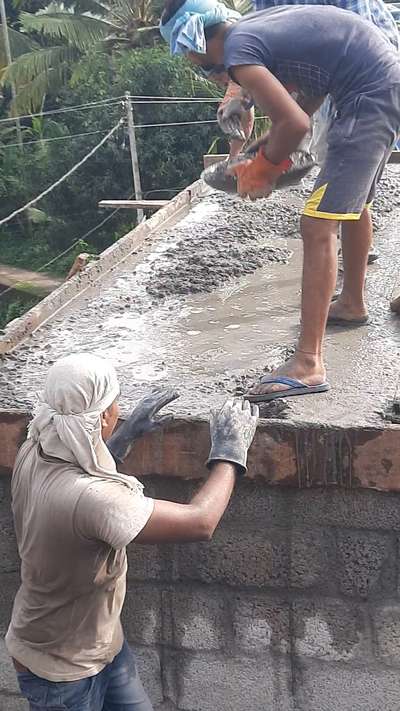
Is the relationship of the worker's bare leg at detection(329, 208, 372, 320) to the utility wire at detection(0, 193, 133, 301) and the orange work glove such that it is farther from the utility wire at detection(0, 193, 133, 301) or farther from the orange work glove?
the utility wire at detection(0, 193, 133, 301)

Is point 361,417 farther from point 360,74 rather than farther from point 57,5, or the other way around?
point 57,5

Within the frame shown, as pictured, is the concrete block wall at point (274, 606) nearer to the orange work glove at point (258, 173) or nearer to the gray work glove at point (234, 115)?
the orange work glove at point (258, 173)

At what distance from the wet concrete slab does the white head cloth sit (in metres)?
0.58

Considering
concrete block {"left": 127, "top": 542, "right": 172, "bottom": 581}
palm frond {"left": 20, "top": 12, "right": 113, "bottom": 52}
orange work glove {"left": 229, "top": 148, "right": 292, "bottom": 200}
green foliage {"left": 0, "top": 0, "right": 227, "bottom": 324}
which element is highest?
orange work glove {"left": 229, "top": 148, "right": 292, "bottom": 200}

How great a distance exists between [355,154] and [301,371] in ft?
2.55

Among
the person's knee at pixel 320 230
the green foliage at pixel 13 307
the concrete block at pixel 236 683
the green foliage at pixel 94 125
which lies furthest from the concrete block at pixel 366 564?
the green foliage at pixel 94 125

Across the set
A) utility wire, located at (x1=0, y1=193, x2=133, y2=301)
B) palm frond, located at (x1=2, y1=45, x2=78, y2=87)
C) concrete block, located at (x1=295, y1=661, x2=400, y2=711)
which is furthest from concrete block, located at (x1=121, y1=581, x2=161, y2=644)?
palm frond, located at (x1=2, y1=45, x2=78, y2=87)

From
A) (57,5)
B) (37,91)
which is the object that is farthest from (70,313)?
(57,5)

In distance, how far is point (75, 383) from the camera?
2170mm

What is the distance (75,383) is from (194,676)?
1.35 m

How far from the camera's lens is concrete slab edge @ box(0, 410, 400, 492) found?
2.66 metres

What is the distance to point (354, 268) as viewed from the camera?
147 inches

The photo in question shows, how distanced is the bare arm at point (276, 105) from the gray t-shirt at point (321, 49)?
7 centimetres

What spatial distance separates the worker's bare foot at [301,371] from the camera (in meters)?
3.08
